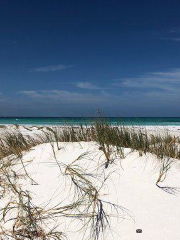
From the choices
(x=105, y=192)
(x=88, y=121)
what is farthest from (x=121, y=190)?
(x=88, y=121)

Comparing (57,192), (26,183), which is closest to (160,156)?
(57,192)

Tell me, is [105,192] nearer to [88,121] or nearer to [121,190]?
[121,190]

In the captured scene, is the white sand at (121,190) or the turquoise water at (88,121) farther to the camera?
the turquoise water at (88,121)

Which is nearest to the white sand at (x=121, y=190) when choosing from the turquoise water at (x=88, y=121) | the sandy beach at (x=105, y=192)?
the sandy beach at (x=105, y=192)

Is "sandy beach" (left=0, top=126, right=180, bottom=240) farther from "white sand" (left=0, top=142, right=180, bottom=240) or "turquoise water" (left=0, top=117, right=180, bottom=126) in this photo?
"turquoise water" (left=0, top=117, right=180, bottom=126)

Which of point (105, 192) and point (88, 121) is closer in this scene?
point (105, 192)

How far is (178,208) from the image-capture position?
1.90m

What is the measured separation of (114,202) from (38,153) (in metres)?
1.43

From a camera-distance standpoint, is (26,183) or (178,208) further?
(26,183)

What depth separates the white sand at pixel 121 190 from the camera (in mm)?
1685

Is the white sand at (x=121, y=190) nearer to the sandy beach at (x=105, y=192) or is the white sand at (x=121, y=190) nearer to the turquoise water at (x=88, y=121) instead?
the sandy beach at (x=105, y=192)

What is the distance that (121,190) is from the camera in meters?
2.12

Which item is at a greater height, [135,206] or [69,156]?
[69,156]

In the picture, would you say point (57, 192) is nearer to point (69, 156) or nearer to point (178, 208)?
point (69, 156)
